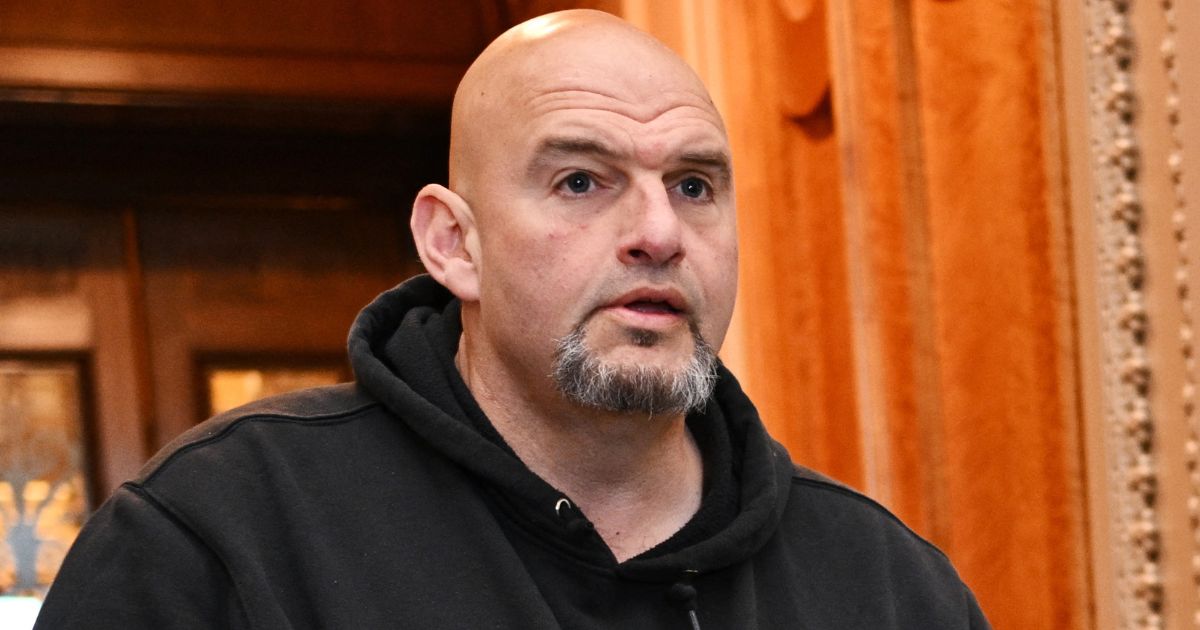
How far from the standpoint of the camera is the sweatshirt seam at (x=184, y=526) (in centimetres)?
160

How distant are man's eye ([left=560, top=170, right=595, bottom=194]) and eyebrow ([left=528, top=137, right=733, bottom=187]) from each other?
2 cm

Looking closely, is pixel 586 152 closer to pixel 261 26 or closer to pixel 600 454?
pixel 600 454

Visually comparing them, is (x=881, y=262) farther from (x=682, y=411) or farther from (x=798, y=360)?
(x=682, y=411)

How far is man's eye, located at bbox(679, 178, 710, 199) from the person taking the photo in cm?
183

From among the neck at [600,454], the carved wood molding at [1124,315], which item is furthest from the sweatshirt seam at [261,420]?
the carved wood molding at [1124,315]

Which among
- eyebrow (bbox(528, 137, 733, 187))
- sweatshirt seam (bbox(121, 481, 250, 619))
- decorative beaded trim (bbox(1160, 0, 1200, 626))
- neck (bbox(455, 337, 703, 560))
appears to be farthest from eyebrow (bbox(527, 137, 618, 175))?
decorative beaded trim (bbox(1160, 0, 1200, 626))

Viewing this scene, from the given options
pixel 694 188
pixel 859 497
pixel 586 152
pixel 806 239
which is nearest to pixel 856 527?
pixel 859 497

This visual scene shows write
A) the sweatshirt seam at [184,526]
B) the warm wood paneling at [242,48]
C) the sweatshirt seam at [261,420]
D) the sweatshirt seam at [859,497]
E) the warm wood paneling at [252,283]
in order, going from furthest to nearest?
1. the warm wood paneling at [252,283]
2. the warm wood paneling at [242,48]
3. the sweatshirt seam at [859,497]
4. the sweatshirt seam at [261,420]
5. the sweatshirt seam at [184,526]

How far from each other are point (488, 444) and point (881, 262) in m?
0.96

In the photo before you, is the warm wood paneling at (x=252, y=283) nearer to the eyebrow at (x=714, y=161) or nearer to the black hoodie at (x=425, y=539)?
the black hoodie at (x=425, y=539)

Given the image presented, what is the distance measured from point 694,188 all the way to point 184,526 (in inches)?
24.3

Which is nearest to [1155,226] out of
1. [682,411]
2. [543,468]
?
[682,411]

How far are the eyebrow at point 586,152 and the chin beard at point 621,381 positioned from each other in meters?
0.18

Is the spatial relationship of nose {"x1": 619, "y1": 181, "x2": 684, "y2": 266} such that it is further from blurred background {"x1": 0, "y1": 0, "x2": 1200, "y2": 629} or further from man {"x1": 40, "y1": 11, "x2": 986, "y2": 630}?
blurred background {"x1": 0, "y1": 0, "x2": 1200, "y2": 629}
